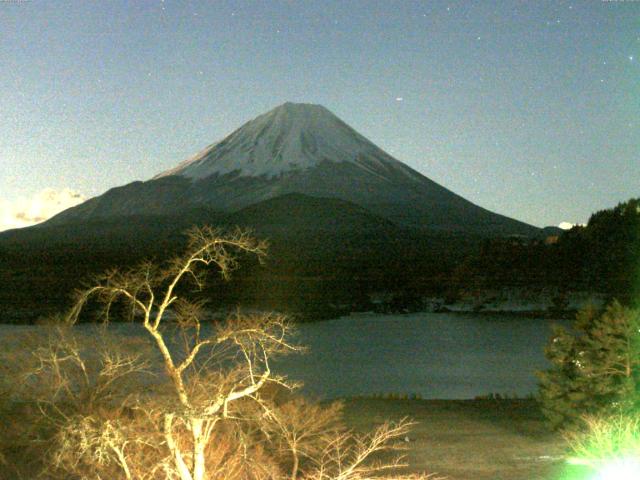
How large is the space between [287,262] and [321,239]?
531 inches

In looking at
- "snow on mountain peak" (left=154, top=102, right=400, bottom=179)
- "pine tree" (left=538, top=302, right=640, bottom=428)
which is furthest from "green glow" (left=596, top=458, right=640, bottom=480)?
"snow on mountain peak" (left=154, top=102, right=400, bottom=179)

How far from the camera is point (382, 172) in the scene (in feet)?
379

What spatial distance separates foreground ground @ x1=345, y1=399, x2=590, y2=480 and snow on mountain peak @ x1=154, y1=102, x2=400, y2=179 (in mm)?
99051

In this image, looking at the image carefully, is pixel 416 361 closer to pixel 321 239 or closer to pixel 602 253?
pixel 602 253

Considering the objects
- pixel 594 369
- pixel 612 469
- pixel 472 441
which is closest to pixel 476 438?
pixel 472 441

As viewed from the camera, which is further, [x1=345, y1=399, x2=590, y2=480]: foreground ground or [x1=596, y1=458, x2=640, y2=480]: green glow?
[x1=345, y1=399, x2=590, y2=480]: foreground ground

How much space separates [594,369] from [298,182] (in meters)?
101

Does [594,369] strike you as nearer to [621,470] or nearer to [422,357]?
[621,470]

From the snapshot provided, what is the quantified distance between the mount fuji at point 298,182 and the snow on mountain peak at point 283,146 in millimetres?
145

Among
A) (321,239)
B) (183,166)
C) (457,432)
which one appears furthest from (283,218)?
(457,432)

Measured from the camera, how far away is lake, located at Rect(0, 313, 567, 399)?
80.5 feet

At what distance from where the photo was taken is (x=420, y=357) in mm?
33031

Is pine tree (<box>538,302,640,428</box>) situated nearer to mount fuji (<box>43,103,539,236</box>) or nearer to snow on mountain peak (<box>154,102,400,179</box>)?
mount fuji (<box>43,103,539,236</box>)

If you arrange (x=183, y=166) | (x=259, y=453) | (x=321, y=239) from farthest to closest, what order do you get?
1. (x=183, y=166)
2. (x=321, y=239)
3. (x=259, y=453)
